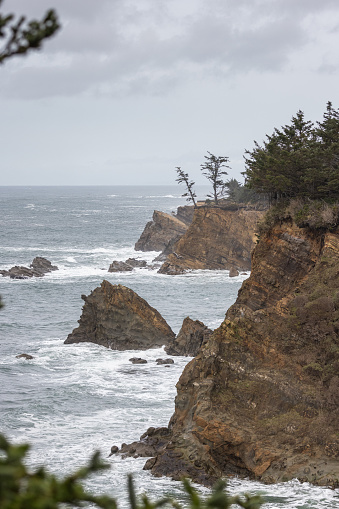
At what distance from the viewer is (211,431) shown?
64.7ft

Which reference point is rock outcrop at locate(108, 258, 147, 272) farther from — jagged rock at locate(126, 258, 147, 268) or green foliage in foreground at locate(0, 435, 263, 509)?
green foliage in foreground at locate(0, 435, 263, 509)

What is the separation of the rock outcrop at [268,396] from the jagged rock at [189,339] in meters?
10.7

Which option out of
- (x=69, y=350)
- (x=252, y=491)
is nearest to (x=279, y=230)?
(x=252, y=491)

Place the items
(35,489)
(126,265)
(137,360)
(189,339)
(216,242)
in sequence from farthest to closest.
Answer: (126,265) < (216,242) < (189,339) < (137,360) < (35,489)

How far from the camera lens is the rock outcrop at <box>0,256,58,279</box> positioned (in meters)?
65.9

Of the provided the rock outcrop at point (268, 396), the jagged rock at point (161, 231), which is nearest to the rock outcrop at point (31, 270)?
the jagged rock at point (161, 231)

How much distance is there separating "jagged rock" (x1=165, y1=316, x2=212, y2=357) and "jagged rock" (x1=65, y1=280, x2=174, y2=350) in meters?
1.50

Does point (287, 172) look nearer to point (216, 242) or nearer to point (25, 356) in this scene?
point (25, 356)

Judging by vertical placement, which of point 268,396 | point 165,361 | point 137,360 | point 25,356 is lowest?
point 25,356

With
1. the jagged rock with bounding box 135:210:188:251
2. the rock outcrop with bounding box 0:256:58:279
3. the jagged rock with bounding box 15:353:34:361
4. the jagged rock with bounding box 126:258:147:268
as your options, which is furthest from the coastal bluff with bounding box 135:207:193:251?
the jagged rock with bounding box 15:353:34:361

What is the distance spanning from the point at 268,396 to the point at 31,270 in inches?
2006

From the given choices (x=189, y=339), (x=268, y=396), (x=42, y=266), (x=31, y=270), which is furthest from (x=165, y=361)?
(x=42, y=266)

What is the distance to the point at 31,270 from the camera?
67625 millimetres

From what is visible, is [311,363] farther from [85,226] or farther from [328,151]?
[85,226]
